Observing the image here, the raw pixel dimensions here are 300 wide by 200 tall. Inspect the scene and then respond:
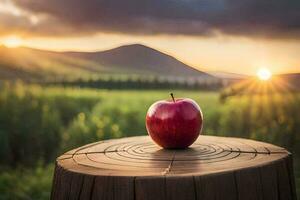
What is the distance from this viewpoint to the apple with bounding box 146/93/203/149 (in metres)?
2.37

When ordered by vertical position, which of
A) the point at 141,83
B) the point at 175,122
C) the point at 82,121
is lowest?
the point at 82,121

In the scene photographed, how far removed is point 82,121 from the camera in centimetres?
529

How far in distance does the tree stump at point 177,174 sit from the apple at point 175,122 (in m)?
0.06

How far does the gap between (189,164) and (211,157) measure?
0.19 metres

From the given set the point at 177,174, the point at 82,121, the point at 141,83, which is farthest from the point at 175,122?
the point at 141,83

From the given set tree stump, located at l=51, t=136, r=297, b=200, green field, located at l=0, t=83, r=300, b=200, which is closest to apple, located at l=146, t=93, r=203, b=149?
tree stump, located at l=51, t=136, r=297, b=200

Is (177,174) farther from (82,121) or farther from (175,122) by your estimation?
(82,121)

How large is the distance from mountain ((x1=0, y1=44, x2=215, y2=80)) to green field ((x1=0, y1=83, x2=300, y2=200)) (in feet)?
0.73

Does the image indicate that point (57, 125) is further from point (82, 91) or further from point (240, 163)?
point (240, 163)

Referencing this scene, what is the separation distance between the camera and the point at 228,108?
5.13 m

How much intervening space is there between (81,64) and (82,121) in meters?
0.74

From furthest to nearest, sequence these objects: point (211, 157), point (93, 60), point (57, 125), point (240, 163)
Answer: point (93, 60) → point (57, 125) → point (211, 157) → point (240, 163)

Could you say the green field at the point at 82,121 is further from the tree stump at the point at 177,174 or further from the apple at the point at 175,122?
the apple at the point at 175,122

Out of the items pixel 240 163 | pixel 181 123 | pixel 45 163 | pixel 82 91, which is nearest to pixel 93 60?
pixel 82 91
